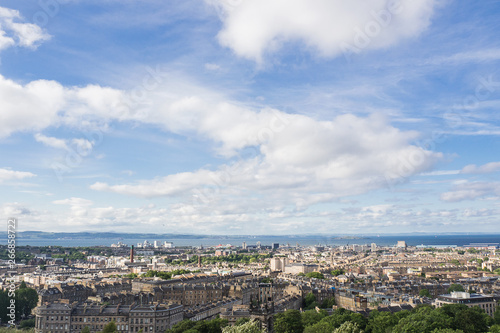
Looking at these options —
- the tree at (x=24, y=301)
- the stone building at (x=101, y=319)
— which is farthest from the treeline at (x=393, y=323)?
the tree at (x=24, y=301)

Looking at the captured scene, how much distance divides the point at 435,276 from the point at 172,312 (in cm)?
8073

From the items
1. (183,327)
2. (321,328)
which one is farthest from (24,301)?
(321,328)

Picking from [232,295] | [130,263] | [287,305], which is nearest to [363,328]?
[287,305]

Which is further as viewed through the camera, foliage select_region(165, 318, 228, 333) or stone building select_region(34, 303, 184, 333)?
stone building select_region(34, 303, 184, 333)

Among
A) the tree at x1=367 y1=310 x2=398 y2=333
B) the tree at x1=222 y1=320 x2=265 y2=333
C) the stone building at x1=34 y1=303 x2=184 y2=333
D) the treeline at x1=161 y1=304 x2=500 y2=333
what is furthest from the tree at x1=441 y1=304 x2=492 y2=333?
the stone building at x1=34 y1=303 x2=184 y2=333

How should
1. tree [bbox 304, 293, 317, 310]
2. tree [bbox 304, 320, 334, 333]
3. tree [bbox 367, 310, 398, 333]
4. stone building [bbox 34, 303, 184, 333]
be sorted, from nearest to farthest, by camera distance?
tree [bbox 304, 320, 334, 333], tree [bbox 367, 310, 398, 333], stone building [bbox 34, 303, 184, 333], tree [bbox 304, 293, 317, 310]

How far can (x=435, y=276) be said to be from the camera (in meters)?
116

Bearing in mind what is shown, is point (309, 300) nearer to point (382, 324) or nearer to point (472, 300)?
point (472, 300)

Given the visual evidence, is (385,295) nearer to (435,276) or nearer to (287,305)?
(287,305)

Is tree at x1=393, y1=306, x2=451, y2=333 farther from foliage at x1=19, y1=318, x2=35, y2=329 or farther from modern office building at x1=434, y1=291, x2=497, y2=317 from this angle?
foliage at x1=19, y1=318, x2=35, y2=329

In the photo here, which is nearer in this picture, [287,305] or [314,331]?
[314,331]

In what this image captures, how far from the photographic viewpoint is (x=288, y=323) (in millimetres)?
49812

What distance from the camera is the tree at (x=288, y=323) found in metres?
49.0

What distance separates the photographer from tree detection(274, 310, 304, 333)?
4904 cm
